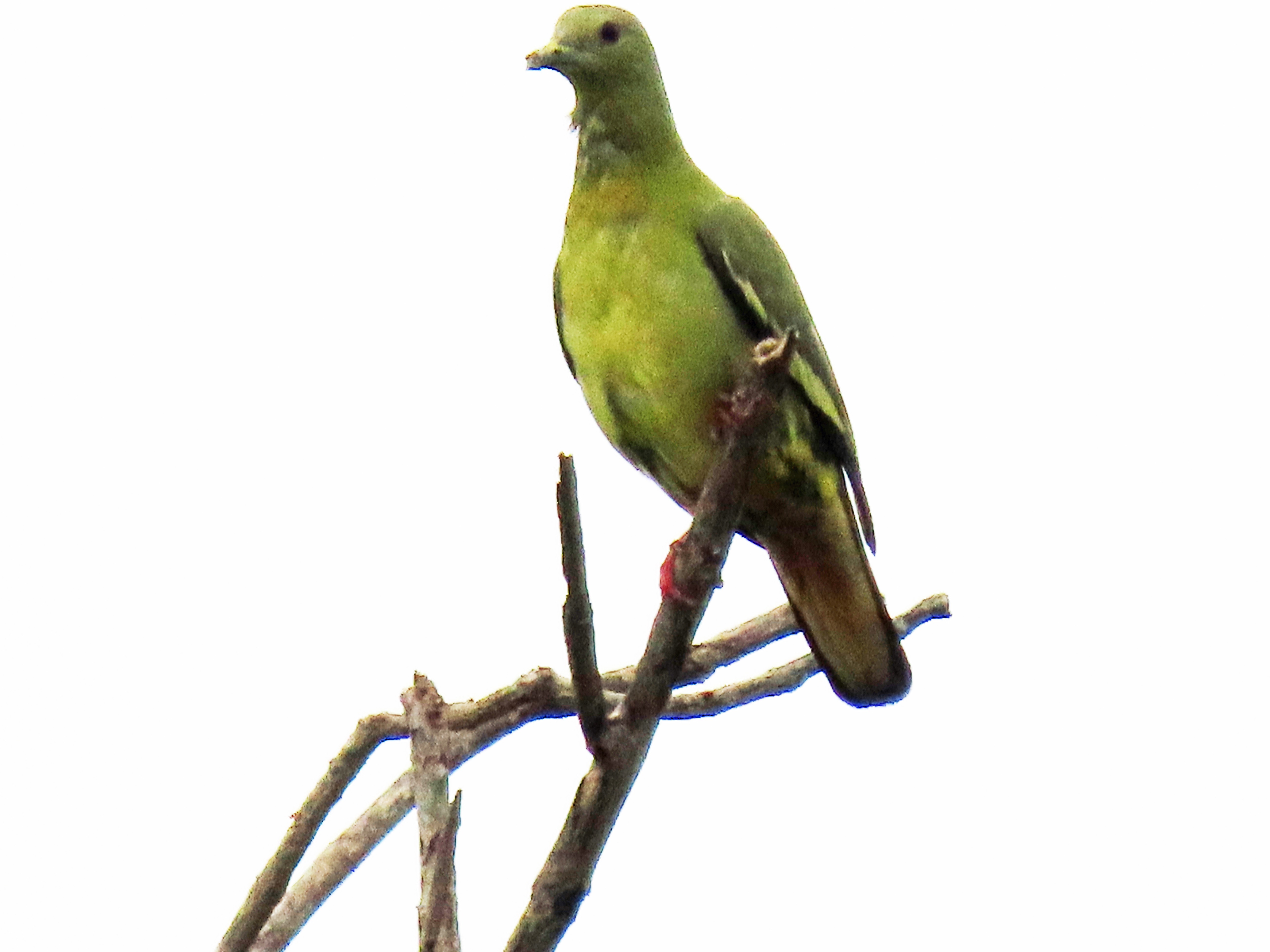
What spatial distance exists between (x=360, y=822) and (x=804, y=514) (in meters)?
1.83

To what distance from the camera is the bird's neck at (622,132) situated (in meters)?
5.56

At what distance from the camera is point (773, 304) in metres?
5.34

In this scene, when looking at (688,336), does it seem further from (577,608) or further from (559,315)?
(577,608)

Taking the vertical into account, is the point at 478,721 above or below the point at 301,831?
above

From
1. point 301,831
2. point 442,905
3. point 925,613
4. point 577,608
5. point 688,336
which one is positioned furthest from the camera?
point 925,613

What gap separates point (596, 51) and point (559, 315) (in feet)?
3.05

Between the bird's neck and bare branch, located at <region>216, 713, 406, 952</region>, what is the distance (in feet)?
7.23

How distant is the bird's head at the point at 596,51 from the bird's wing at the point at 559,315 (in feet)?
2.14

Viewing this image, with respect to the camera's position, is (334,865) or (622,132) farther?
(622,132)

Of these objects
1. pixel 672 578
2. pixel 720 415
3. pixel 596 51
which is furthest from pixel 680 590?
pixel 596 51

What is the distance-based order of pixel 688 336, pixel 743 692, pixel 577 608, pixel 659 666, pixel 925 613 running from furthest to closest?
1. pixel 925 613
2. pixel 743 692
3. pixel 688 336
4. pixel 659 666
5. pixel 577 608

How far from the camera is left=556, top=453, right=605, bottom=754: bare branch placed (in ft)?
11.2

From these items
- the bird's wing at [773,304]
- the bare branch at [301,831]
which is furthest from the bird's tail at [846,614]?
the bare branch at [301,831]

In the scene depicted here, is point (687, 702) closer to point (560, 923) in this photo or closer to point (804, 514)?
point (804, 514)
